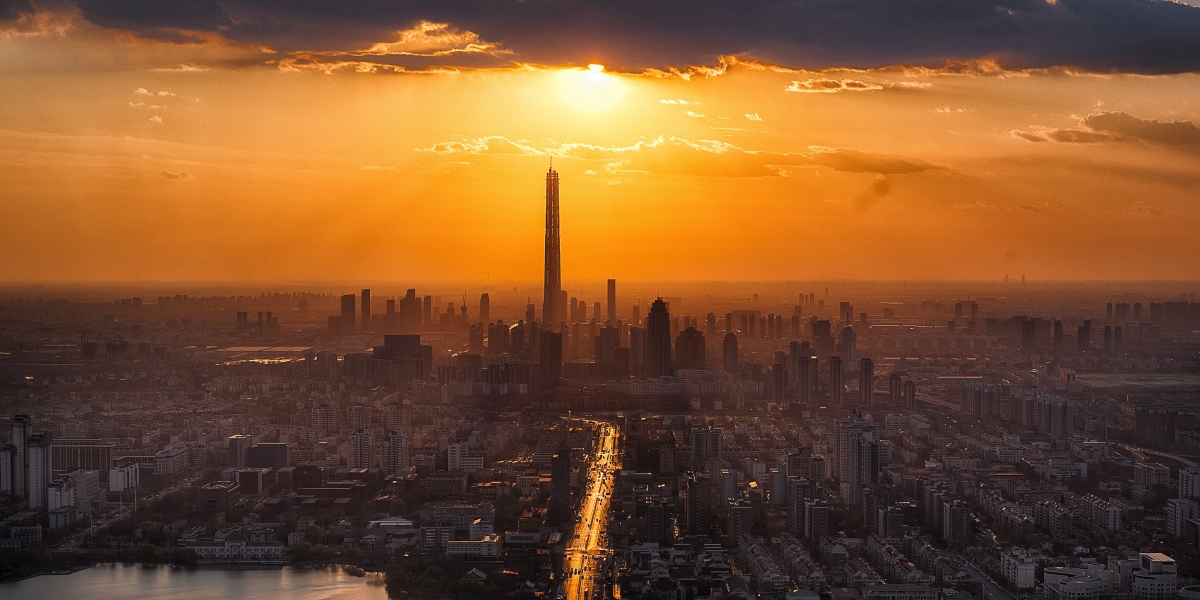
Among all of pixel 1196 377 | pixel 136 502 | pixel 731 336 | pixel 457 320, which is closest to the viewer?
pixel 136 502

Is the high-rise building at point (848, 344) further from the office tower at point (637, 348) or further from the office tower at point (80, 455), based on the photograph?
the office tower at point (80, 455)

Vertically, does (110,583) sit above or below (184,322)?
below

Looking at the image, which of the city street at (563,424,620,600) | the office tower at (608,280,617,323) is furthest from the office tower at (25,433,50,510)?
the office tower at (608,280,617,323)

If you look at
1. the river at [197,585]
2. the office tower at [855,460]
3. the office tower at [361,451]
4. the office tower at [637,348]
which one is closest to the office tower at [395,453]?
the office tower at [361,451]

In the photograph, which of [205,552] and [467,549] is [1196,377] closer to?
[467,549]

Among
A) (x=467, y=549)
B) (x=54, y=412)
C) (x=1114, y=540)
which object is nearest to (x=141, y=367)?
(x=54, y=412)

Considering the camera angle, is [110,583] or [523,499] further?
[523,499]

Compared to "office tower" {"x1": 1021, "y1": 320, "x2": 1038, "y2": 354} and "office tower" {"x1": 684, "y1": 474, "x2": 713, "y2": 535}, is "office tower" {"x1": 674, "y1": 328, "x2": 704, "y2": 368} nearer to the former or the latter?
"office tower" {"x1": 1021, "y1": 320, "x2": 1038, "y2": 354}
